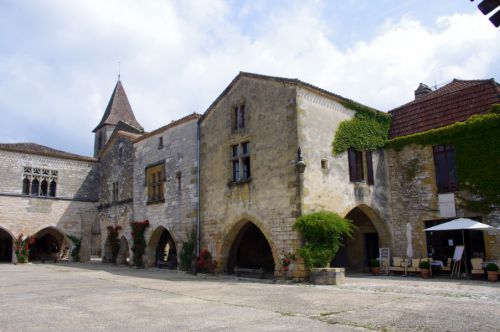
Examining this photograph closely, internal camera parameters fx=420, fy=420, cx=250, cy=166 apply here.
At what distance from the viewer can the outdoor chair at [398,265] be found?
13.9 metres

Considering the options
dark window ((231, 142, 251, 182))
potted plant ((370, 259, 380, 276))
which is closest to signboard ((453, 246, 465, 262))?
potted plant ((370, 259, 380, 276))

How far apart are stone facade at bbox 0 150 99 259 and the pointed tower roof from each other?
12617mm

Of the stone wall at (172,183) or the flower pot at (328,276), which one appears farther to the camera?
the stone wall at (172,183)

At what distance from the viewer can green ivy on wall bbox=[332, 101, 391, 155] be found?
14.5 meters

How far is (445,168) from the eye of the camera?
1435 centimetres

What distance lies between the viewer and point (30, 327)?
5902 millimetres

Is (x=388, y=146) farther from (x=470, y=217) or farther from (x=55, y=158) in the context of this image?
(x=55, y=158)

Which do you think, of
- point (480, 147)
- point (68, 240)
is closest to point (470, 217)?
point (480, 147)

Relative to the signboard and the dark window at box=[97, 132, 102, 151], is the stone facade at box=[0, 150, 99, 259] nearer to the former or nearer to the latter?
the dark window at box=[97, 132, 102, 151]

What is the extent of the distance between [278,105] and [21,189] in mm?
15476

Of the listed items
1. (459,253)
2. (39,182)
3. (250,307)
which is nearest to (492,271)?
(459,253)

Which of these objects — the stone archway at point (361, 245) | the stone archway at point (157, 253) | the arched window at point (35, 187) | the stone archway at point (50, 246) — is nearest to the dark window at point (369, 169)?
the stone archway at point (361, 245)

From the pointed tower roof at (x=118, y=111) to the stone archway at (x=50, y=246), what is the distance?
12.6 meters

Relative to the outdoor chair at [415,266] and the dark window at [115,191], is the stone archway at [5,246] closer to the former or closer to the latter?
the dark window at [115,191]
